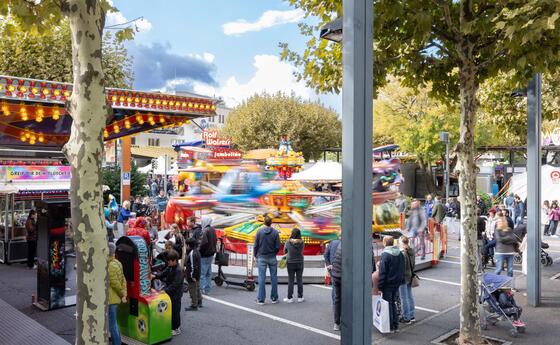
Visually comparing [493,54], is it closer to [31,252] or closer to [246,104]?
[31,252]

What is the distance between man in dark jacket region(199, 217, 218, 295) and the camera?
9984 millimetres

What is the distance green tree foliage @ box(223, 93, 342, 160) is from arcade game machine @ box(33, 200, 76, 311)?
3172cm

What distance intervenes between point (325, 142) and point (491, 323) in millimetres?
34386

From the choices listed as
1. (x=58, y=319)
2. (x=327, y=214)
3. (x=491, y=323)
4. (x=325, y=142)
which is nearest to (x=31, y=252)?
(x=58, y=319)

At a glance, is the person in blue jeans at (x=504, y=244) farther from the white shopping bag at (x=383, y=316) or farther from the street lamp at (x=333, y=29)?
the street lamp at (x=333, y=29)

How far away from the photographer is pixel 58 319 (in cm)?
880

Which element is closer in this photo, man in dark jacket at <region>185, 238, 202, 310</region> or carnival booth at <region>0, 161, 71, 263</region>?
man in dark jacket at <region>185, 238, 202, 310</region>

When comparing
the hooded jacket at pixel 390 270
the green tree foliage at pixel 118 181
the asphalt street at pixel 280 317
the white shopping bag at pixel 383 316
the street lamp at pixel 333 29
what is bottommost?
the asphalt street at pixel 280 317

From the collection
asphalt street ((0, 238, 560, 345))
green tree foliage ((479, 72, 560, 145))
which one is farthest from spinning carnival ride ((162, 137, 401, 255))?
green tree foliage ((479, 72, 560, 145))

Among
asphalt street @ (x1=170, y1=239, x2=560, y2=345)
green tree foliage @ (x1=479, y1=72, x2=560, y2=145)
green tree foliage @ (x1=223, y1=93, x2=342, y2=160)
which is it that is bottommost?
asphalt street @ (x1=170, y1=239, x2=560, y2=345)

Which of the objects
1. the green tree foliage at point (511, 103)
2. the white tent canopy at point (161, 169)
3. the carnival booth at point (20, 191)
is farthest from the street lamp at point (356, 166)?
the white tent canopy at point (161, 169)

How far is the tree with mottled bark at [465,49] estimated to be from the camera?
6.52 metres

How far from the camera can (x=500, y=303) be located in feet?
26.5

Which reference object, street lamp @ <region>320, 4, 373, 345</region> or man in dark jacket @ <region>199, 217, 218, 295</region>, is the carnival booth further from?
street lamp @ <region>320, 4, 373, 345</region>
